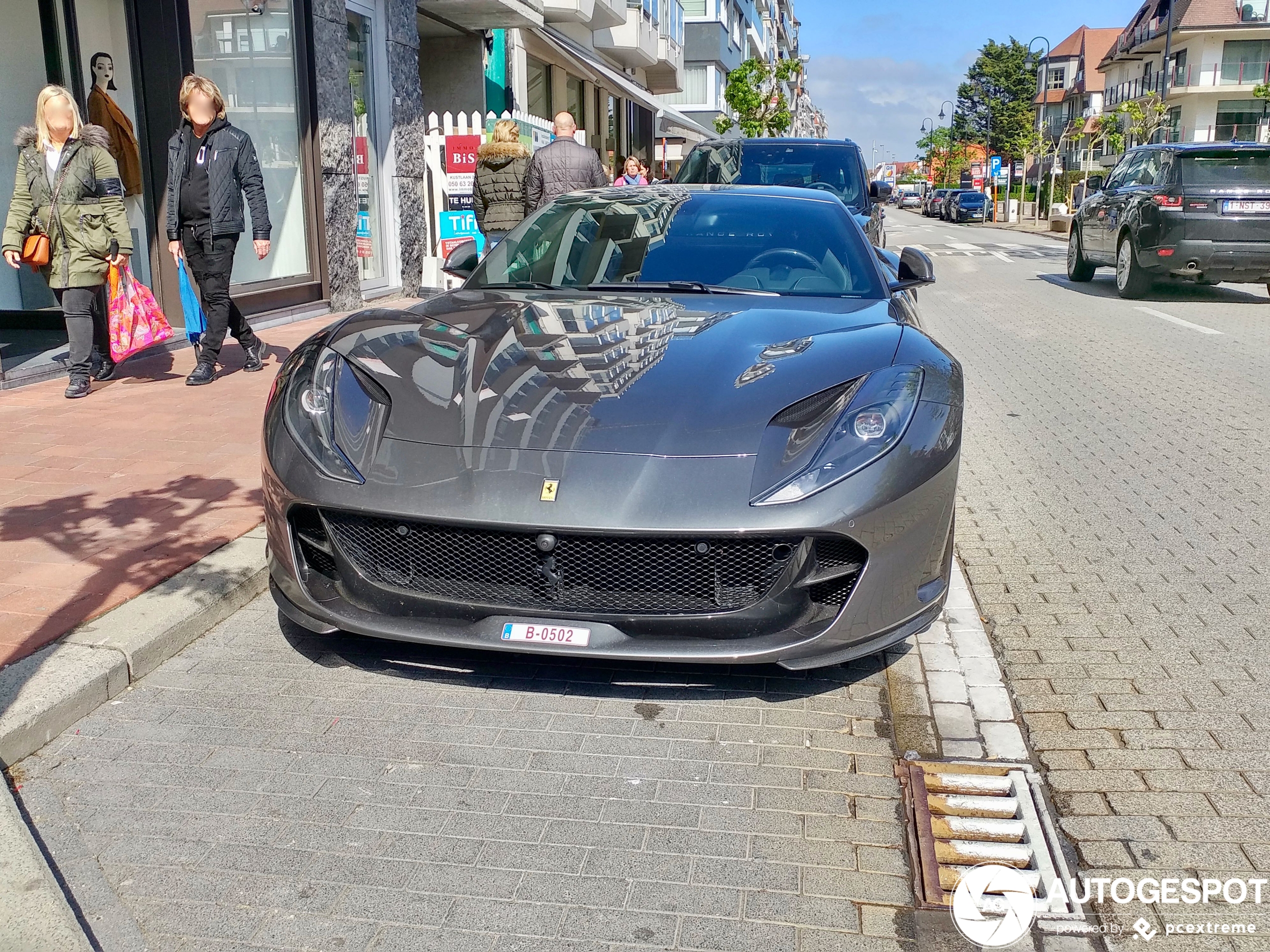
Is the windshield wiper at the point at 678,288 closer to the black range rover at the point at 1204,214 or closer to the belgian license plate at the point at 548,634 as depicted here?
the belgian license plate at the point at 548,634

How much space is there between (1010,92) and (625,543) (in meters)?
111

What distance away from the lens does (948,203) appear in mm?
62219

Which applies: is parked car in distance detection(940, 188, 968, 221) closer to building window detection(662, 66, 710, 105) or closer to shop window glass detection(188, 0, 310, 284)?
building window detection(662, 66, 710, 105)

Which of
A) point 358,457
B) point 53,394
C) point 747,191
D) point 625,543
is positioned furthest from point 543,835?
point 53,394

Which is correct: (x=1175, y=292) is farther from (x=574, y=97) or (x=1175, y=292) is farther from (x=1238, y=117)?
(x=1238, y=117)

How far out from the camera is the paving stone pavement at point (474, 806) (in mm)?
2287

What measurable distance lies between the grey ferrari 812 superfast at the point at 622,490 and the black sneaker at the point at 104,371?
467 centimetres

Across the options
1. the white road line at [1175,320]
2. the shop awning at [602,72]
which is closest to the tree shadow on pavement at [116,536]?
the white road line at [1175,320]

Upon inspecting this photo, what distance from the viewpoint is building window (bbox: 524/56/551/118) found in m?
23.1

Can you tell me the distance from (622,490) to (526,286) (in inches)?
71.3

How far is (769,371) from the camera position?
3.39m

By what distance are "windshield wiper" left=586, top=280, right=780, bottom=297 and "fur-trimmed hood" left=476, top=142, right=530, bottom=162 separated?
6.89 m

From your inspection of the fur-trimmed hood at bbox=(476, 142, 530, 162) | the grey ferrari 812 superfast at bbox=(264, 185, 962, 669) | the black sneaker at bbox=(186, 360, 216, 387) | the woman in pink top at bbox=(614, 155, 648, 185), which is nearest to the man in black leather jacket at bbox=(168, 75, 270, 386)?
the black sneaker at bbox=(186, 360, 216, 387)

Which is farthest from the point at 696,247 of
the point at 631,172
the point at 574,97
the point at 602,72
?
the point at 574,97
